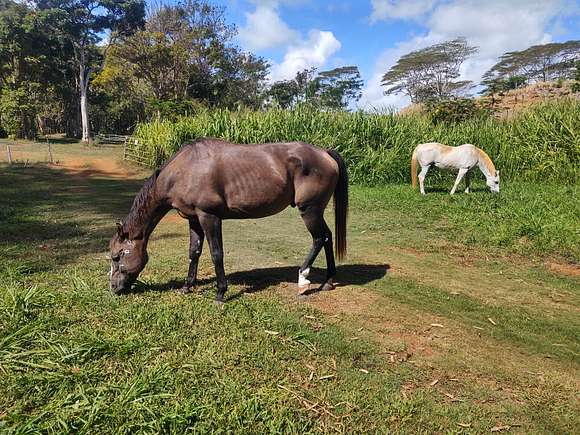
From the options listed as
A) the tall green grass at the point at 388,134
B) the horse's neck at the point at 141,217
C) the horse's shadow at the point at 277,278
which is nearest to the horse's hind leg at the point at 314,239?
the horse's shadow at the point at 277,278

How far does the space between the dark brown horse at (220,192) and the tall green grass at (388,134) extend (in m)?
10.0

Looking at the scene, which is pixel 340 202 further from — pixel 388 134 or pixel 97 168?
pixel 97 168

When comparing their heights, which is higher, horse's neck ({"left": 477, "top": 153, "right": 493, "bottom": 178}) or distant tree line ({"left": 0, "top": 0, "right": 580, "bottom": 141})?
distant tree line ({"left": 0, "top": 0, "right": 580, "bottom": 141})

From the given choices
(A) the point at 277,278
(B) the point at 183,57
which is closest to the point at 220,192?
(A) the point at 277,278

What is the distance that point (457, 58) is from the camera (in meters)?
41.7

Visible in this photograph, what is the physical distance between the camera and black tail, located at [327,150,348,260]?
16.0ft

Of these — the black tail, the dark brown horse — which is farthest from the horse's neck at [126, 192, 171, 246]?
the black tail

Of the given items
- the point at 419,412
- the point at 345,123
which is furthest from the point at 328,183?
the point at 345,123

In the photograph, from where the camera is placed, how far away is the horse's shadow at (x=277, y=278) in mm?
4828

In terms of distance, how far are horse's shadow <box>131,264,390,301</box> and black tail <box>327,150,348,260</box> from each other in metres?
0.47

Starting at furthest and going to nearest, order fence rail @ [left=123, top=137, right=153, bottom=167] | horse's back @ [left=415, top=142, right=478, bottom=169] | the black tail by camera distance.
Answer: fence rail @ [left=123, top=137, right=153, bottom=167] < horse's back @ [left=415, top=142, right=478, bottom=169] < the black tail

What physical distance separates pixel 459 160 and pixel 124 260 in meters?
10.1

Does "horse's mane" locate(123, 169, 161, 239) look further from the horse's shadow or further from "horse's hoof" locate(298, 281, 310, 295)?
"horse's hoof" locate(298, 281, 310, 295)

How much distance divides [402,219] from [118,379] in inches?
290
